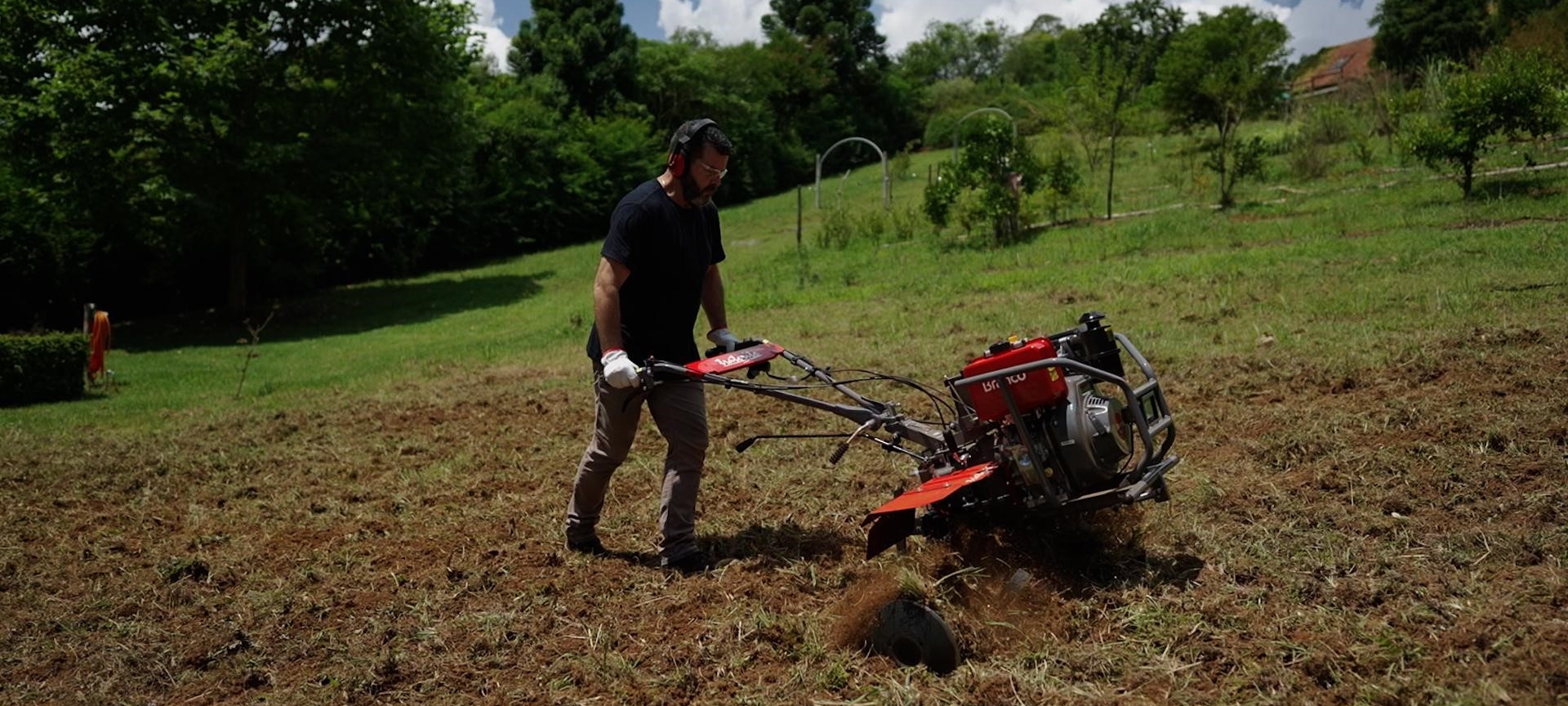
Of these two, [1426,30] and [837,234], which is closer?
[837,234]

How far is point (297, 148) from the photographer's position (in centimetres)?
2084

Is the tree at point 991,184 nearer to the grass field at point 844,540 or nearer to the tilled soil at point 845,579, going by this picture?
the grass field at point 844,540

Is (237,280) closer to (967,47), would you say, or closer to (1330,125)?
(1330,125)

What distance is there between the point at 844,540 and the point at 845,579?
562 millimetres

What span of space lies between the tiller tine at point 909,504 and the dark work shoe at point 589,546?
70.0 inches

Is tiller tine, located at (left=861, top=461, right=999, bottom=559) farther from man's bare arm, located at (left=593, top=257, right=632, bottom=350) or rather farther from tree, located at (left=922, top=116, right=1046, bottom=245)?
tree, located at (left=922, top=116, right=1046, bottom=245)

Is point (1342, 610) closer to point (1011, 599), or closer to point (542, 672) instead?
point (1011, 599)

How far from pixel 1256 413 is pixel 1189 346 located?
91.4 inches

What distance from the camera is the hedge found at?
13.1 m

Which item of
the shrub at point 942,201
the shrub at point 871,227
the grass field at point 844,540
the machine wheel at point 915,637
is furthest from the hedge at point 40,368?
the shrub at point 871,227

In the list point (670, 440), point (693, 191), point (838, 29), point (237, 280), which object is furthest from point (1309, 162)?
point (838, 29)

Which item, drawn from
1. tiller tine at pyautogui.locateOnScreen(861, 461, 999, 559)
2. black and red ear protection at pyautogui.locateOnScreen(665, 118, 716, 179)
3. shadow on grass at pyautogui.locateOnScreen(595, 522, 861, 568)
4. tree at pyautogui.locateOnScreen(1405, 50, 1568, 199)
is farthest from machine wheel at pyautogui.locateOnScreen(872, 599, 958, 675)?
tree at pyautogui.locateOnScreen(1405, 50, 1568, 199)

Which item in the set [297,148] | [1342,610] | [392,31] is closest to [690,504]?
[1342,610]

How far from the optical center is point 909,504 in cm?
423
